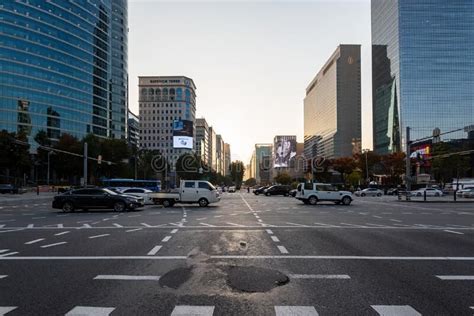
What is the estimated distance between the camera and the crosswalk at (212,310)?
508 cm

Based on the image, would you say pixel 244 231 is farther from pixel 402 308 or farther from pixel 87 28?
pixel 87 28

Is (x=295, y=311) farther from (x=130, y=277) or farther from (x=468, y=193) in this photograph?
(x=468, y=193)

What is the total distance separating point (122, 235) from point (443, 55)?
127 metres

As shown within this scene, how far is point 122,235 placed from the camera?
12.9 meters

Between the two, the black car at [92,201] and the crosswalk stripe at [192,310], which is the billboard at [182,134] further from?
the crosswalk stripe at [192,310]

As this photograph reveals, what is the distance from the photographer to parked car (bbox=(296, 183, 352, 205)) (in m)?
33.7

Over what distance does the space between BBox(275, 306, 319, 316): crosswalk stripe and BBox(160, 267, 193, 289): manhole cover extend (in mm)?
1947

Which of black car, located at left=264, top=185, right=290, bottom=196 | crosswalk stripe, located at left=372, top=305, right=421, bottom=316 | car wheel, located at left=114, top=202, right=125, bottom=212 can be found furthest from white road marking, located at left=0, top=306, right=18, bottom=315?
black car, located at left=264, top=185, right=290, bottom=196

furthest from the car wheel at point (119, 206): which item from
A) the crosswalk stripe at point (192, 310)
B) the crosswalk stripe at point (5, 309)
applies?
the crosswalk stripe at point (192, 310)

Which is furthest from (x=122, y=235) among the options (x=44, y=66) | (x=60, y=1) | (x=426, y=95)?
(x=426, y=95)

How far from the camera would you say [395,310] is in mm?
5227

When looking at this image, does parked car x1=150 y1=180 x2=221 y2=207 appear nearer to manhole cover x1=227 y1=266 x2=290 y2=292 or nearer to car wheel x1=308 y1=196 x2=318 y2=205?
car wheel x1=308 y1=196 x2=318 y2=205

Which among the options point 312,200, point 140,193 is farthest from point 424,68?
point 140,193

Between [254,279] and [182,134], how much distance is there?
97592 mm
